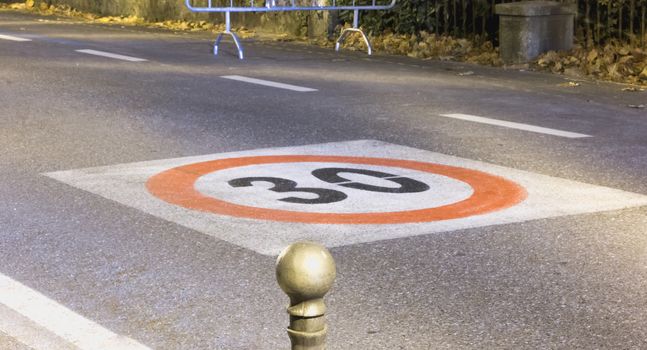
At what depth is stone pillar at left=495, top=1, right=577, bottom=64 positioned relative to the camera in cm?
1472

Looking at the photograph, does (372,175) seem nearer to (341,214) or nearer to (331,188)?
(331,188)

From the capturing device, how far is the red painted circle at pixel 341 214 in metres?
6.50

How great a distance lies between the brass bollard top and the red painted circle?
345 cm

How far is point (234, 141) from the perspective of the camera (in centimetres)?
901

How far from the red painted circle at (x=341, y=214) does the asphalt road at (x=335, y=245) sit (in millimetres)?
228

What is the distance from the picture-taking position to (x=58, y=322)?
466cm

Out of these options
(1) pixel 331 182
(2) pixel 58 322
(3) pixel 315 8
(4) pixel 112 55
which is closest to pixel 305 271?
(2) pixel 58 322

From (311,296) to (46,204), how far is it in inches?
162

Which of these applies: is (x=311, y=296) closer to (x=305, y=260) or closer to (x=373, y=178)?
(x=305, y=260)

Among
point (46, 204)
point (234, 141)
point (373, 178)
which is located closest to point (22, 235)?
point (46, 204)

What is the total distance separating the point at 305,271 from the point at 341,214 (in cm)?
369

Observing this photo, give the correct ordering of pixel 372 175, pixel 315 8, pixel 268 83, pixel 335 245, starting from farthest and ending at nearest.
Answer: pixel 315 8 → pixel 268 83 → pixel 372 175 → pixel 335 245

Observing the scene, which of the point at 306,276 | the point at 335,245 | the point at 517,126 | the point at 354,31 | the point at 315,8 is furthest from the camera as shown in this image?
the point at 354,31

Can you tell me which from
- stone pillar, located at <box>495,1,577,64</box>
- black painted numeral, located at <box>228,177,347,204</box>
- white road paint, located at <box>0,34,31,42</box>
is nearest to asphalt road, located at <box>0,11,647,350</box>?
black painted numeral, located at <box>228,177,347,204</box>
